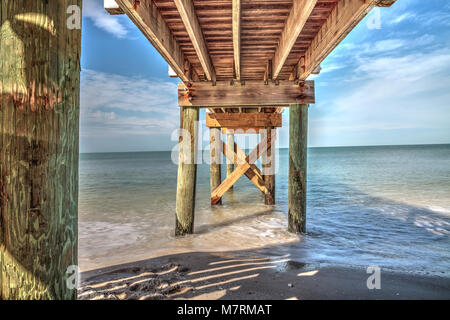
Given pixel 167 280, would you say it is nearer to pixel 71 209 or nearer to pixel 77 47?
pixel 71 209

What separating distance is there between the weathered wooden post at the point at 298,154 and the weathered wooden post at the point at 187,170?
193 cm

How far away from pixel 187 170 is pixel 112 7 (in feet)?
9.33

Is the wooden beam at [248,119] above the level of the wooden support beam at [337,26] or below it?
below

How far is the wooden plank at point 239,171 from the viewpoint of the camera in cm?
751

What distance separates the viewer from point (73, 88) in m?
1.34

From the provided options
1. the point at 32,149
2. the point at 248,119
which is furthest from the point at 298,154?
the point at 32,149

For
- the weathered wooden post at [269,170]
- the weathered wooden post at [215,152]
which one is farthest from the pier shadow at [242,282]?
the weathered wooden post at [215,152]

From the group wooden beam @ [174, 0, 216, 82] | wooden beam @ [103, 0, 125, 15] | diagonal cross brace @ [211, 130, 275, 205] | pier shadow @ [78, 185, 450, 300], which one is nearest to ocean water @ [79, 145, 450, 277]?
pier shadow @ [78, 185, 450, 300]

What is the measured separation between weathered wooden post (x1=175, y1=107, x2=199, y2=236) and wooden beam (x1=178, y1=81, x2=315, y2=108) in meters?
0.27

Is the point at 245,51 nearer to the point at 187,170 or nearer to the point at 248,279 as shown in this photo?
the point at 187,170

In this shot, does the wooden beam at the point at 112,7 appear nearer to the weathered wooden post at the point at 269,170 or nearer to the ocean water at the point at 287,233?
the ocean water at the point at 287,233

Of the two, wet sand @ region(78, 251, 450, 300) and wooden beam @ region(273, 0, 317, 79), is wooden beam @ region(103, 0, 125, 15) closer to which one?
wooden beam @ region(273, 0, 317, 79)
